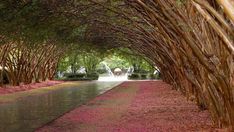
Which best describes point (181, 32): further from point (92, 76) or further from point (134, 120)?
point (92, 76)

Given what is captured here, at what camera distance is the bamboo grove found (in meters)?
8.98

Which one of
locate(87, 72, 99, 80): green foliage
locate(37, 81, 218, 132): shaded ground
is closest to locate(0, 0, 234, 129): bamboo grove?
locate(37, 81, 218, 132): shaded ground

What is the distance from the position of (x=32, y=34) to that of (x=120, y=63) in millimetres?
71189

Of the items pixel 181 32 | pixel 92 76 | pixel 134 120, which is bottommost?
pixel 134 120

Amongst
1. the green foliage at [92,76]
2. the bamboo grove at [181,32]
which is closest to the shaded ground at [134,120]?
the bamboo grove at [181,32]

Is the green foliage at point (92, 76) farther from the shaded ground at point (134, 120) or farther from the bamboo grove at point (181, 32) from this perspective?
the shaded ground at point (134, 120)

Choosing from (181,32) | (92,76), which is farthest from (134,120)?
(92,76)

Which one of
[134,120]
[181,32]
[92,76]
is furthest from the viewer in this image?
[92,76]

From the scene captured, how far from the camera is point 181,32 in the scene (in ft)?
33.2

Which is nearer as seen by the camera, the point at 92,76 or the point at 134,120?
the point at 134,120

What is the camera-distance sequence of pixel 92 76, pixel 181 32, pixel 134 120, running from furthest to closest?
pixel 92 76
pixel 134 120
pixel 181 32

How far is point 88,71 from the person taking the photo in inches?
2724

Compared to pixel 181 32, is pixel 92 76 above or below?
above

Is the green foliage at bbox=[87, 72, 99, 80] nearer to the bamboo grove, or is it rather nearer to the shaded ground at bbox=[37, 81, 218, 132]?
the bamboo grove
